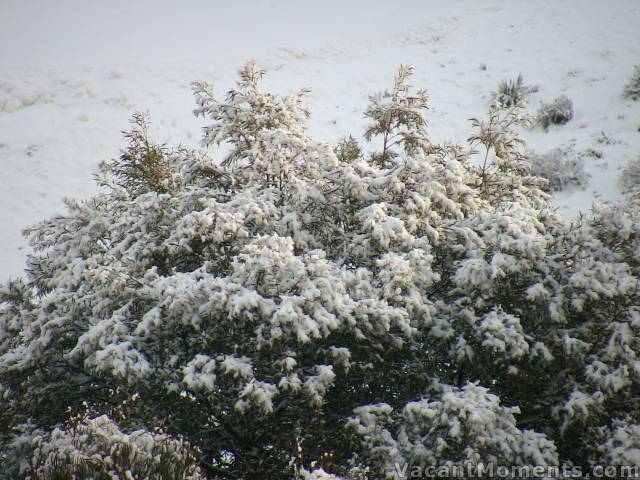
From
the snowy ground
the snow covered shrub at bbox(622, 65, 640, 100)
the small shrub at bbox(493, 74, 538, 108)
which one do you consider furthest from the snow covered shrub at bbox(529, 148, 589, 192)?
the small shrub at bbox(493, 74, 538, 108)

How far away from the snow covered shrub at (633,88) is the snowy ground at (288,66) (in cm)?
33

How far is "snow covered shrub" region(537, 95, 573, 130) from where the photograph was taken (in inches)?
658

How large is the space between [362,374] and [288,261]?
179 cm

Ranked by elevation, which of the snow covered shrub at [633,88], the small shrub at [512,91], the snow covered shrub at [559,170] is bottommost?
the snow covered shrub at [559,170]

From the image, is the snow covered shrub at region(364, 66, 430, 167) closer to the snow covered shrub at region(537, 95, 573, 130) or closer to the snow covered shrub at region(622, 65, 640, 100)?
the snow covered shrub at region(537, 95, 573, 130)

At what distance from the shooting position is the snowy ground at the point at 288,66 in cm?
1588

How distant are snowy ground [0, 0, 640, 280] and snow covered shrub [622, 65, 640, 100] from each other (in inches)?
13.1

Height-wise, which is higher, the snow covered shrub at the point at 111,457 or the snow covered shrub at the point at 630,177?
the snow covered shrub at the point at 630,177

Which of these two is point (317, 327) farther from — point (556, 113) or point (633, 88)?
point (633, 88)

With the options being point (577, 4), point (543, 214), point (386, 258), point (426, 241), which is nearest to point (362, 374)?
point (386, 258)

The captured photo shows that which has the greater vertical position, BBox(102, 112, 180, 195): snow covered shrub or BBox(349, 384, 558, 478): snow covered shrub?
BBox(102, 112, 180, 195): snow covered shrub

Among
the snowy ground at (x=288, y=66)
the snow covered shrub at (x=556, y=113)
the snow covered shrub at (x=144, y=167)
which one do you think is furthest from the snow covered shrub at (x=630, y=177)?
the snow covered shrub at (x=144, y=167)

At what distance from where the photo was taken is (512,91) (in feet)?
61.6

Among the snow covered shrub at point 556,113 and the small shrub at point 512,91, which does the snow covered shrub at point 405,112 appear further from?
the small shrub at point 512,91
